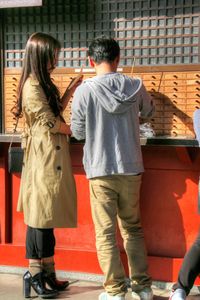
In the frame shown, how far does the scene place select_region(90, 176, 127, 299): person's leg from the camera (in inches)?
141

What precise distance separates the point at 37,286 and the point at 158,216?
1078 millimetres

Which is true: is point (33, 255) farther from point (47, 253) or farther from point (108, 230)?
point (108, 230)

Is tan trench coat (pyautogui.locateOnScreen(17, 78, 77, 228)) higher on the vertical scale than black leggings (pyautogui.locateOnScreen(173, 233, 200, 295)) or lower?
higher

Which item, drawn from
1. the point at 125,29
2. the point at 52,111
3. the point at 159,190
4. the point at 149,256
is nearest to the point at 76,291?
the point at 149,256

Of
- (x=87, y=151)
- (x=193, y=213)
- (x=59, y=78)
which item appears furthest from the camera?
(x=59, y=78)

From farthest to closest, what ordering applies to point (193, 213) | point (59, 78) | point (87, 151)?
point (59, 78) < point (193, 213) < point (87, 151)

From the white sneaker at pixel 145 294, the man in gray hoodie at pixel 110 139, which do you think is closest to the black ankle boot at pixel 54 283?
the man in gray hoodie at pixel 110 139

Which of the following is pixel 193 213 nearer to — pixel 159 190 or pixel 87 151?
pixel 159 190

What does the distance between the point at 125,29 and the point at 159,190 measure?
1.30 m

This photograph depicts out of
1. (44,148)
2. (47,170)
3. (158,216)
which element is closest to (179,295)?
(158,216)

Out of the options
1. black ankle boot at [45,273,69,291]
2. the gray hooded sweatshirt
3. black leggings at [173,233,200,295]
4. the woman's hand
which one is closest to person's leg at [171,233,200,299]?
black leggings at [173,233,200,295]

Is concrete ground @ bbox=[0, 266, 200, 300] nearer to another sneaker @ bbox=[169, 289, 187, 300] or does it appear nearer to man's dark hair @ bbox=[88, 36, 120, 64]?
another sneaker @ bbox=[169, 289, 187, 300]

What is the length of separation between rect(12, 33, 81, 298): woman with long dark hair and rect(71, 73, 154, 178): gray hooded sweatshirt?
0.30 m

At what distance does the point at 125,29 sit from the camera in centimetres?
425
